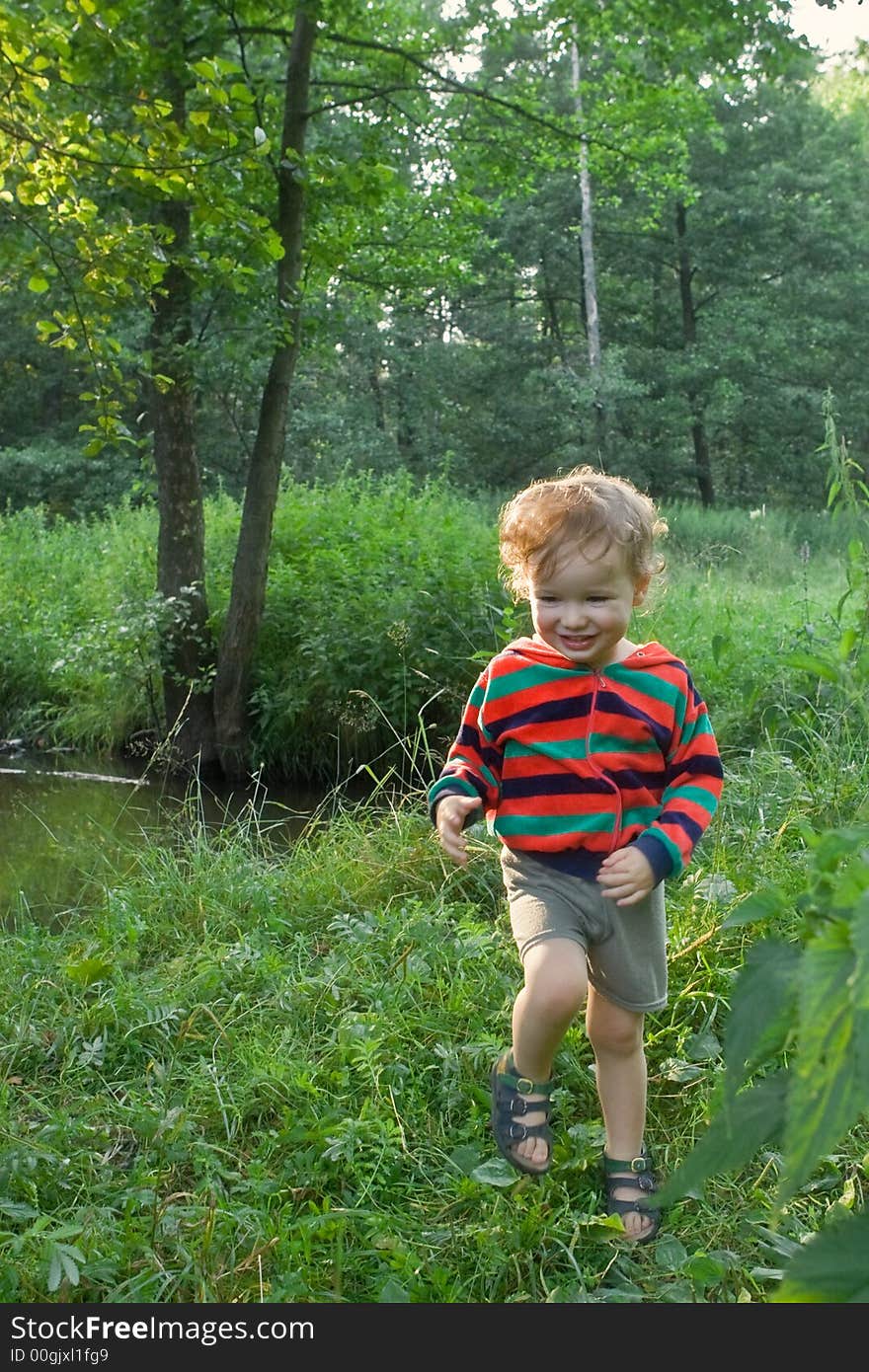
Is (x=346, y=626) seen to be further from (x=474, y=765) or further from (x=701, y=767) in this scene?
(x=701, y=767)

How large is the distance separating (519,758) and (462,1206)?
921 mm

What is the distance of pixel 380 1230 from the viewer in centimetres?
246

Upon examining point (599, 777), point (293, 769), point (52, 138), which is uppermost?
point (52, 138)

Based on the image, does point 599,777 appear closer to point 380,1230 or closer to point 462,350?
point 380,1230

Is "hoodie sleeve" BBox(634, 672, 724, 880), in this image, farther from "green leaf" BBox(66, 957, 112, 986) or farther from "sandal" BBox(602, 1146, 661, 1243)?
"green leaf" BBox(66, 957, 112, 986)

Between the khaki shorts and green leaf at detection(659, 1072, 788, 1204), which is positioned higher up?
green leaf at detection(659, 1072, 788, 1204)

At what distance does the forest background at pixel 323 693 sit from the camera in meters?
2.34

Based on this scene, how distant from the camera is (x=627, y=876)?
2293mm

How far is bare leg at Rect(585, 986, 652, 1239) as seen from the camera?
254 centimetres

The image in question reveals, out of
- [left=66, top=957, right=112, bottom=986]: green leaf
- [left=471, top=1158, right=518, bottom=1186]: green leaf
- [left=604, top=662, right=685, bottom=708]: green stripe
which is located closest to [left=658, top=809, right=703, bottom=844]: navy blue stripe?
[left=604, top=662, right=685, bottom=708]: green stripe

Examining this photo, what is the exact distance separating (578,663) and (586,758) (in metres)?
0.21

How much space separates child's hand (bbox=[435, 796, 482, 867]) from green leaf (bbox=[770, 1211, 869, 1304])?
167 cm

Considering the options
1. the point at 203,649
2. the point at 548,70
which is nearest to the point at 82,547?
the point at 203,649

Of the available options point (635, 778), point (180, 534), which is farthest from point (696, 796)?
point (180, 534)
